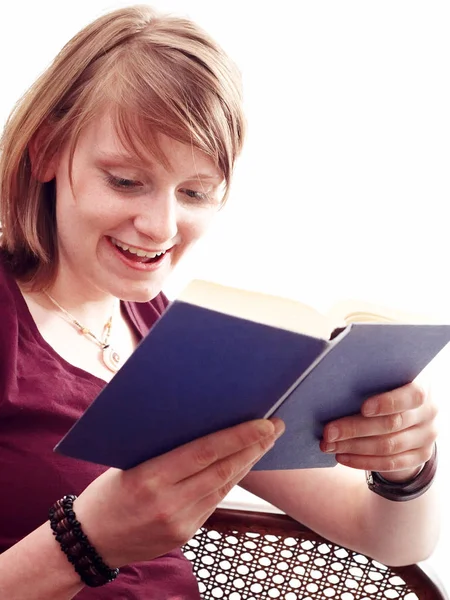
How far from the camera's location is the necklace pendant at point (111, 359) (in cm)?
119

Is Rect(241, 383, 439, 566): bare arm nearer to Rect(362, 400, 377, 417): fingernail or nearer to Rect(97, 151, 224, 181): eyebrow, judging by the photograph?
Rect(362, 400, 377, 417): fingernail

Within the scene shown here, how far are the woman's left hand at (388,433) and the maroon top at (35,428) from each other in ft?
1.07

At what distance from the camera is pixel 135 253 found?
1.06m

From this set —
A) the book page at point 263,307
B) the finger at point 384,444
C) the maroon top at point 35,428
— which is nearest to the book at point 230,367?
the book page at point 263,307

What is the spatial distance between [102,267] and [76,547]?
0.37 m

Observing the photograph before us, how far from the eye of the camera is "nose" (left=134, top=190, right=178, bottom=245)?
1.02 metres

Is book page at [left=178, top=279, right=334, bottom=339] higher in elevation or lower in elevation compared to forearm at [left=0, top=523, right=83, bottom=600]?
higher

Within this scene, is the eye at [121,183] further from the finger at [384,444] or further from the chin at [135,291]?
the finger at [384,444]

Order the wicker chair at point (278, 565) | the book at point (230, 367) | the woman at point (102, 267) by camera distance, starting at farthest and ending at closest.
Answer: the wicker chair at point (278, 565)
the woman at point (102, 267)
the book at point (230, 367)

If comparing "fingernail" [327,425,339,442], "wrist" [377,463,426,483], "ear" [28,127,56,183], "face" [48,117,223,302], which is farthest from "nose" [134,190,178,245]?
"wrist" [377,463,426,483]

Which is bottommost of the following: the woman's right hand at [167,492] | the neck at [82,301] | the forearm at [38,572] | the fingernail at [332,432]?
the forearm at [38,572]

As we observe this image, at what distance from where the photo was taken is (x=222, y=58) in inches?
42.4

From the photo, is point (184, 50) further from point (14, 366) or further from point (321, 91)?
point (321, 91)

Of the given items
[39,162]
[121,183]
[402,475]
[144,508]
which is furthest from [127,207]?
[402,475]
